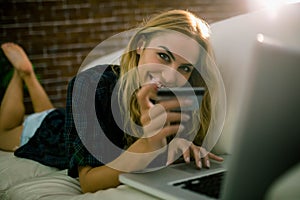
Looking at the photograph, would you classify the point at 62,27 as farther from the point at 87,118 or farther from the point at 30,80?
the point at 87,118

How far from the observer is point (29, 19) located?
3168mm

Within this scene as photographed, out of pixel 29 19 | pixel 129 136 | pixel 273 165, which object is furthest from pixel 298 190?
pixel 29 19

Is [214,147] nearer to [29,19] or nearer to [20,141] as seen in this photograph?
[20,141]

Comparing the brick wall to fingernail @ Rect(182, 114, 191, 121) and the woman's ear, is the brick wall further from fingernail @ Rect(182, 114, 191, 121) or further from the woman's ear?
fingernail @ Rect(182, 114, 191, 121)

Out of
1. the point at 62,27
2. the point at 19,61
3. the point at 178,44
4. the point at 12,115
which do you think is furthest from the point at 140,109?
the point at 62,27

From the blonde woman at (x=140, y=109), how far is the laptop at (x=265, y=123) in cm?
50

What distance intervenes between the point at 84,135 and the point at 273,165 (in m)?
0.73

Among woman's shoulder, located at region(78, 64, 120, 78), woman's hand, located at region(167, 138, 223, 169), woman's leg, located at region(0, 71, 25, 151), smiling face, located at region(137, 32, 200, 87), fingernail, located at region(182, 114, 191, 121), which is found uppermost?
smiling face, located at region(137, 32, 200, 87)

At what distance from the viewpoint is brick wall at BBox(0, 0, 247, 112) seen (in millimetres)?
3156

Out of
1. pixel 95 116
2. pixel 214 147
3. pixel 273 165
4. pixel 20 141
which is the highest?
pixel 273 165

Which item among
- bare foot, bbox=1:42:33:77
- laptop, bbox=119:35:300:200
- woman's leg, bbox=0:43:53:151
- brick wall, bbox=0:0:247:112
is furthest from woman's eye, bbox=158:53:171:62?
brick wall, bbox=0:0:247:112

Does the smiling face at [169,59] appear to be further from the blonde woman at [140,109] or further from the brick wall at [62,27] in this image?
the brick wall at [62,27]

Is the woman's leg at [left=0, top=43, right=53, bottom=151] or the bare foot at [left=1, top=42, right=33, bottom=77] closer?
the woman's leg at [left=0, top=43, right=53, bottom=151]

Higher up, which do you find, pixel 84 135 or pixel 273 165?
pixel 273 165
